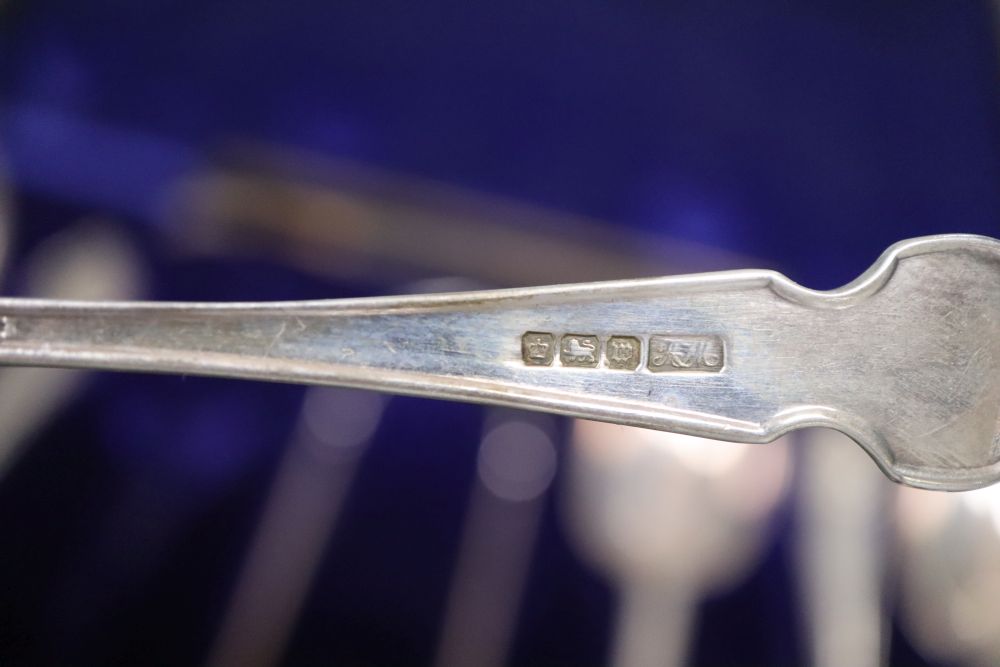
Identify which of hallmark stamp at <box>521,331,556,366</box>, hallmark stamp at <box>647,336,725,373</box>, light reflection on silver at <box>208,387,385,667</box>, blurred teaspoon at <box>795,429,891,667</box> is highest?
hallmark stamp at <box>647,336,725,373</box>

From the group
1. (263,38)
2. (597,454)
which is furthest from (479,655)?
(263,38)

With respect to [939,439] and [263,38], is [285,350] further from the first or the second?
[939,439]

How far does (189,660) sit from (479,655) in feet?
0.74

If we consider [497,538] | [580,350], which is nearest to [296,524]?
[497,538]

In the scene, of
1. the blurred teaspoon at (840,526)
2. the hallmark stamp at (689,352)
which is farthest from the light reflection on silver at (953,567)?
the hallmark stamp at (689,352)

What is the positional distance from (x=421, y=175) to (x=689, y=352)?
0.86 ft

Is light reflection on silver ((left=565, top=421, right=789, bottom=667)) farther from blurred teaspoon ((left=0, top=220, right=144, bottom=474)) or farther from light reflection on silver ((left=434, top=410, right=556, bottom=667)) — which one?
blurred teaspoon ((left=0, top=220, right=144, bottom=474))

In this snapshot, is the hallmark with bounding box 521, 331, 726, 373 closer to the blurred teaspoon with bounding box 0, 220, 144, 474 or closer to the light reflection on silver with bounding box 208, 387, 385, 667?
the light reflection on silver with bounding box 208, 387, 385, 667

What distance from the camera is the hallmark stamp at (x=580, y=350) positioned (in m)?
0.49

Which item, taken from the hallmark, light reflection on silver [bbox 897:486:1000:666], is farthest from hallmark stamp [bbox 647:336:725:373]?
light reflection on silver [bbox 897:486:1000:666]

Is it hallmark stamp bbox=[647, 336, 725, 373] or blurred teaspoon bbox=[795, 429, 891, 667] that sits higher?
hallmark stamp bbox=[647, 336, 725, 373]

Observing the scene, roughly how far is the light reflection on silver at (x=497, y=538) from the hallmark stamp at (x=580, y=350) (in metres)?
0.09

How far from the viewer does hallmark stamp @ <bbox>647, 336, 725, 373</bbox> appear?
1.59ft

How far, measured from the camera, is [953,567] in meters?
0.56
